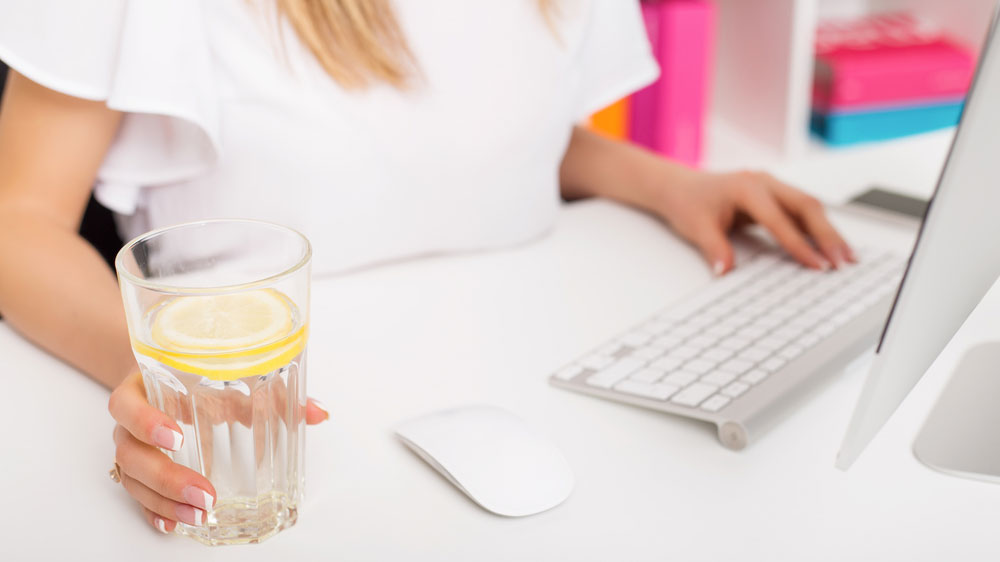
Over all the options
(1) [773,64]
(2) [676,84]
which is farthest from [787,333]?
(1) [773,64]

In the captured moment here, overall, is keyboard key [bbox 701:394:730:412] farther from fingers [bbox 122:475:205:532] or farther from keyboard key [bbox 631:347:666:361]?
fingers [bbox 122:475:205:532]

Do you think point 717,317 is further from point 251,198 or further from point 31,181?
point 31,181

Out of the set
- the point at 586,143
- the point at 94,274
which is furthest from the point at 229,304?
the point at 586,143

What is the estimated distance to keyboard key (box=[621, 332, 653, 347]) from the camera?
65cm

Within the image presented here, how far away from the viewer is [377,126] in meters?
0.78

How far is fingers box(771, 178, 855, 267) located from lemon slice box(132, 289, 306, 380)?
497mm

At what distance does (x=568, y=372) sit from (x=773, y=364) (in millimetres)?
134

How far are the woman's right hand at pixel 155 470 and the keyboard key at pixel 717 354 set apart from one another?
1.07ft

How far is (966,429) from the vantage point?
22.0 inches

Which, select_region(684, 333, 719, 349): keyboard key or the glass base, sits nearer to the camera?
the glass base

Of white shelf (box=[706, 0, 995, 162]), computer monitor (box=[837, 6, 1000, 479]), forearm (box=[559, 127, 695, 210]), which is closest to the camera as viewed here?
computer monitor (box=[837, 6, 1000, 479])

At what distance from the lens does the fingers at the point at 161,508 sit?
462 mm

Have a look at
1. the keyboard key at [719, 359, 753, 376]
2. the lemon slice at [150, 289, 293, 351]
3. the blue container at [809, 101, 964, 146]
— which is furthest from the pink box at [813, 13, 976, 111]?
the lemon slice at [150, 289, 293, 351]

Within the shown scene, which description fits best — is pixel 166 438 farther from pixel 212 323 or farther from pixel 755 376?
pixel 755 376
